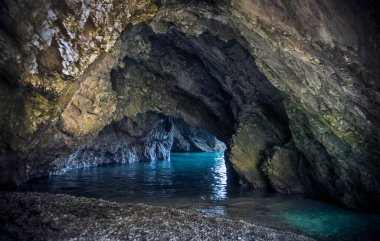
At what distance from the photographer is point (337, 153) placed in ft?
61.3

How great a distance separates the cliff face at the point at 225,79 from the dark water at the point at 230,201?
5.99 ft

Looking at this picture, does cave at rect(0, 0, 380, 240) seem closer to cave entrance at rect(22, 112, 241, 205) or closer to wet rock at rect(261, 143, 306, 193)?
wet rock at rect(261, 143, 306, 193)

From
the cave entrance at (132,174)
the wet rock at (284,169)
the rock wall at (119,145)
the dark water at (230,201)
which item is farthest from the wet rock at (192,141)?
the wet rock at (284,169)

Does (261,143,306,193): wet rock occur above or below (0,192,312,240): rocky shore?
above

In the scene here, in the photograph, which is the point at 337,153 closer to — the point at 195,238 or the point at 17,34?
the point at 195,238

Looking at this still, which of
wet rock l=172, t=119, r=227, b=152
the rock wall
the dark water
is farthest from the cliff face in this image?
wet rock l=172, t=119, r=227, b=152

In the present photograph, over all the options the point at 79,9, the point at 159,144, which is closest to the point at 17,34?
the point at 79,9

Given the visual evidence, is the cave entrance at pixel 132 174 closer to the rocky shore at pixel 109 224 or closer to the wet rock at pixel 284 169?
the wet rock at pixel 284 169

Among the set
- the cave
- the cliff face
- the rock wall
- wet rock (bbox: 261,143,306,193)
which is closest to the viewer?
the cave

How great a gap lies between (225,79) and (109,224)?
15.7m

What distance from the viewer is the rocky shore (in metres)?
12.0

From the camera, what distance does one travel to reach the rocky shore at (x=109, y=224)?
39.5 ft

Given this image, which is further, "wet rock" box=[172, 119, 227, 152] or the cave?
"wet rock" box=[172, 119, 227, 152]

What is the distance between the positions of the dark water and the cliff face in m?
1.83
